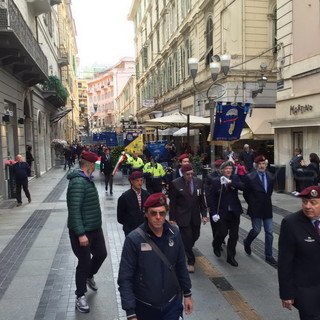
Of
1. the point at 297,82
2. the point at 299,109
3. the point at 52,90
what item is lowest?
the point at 299,109

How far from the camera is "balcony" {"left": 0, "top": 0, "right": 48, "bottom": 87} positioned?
11522mm

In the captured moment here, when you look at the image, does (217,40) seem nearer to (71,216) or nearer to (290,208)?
(290,208)

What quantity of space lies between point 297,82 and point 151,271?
11954mm

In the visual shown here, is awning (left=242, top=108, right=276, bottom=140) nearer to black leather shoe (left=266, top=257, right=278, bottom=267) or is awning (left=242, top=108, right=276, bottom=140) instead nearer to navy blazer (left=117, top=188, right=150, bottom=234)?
black leather shoe (left=266, top=257, right=278, bottom=267)

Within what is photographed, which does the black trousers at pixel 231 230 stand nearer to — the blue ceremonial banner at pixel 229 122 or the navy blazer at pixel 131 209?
the navy blazer at pixel 131 209

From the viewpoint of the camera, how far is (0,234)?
27.8 feet

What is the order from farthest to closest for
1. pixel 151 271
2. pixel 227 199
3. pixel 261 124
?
1. pixel 261 124
2. pixel 227 199
3. pixel 151 271

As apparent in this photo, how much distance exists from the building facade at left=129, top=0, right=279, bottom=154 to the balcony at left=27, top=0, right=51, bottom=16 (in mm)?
8916

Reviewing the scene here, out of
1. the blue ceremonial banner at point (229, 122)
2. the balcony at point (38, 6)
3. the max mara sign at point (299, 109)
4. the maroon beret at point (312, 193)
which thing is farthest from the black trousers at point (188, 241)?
the balcony at point (38, 6)

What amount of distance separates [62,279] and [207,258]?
2485 mm

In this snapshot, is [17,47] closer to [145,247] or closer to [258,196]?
[258,196]

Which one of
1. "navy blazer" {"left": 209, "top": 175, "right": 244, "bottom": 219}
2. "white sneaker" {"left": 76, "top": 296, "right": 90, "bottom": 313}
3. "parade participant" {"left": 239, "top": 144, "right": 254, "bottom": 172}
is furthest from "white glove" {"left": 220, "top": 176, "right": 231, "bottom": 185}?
"parade participant" {"left": 239, "top": 144, "right": 254, "bottom": 172}

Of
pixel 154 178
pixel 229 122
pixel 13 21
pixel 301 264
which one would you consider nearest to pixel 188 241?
pixel 301 264

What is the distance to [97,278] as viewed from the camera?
5.72 meters
